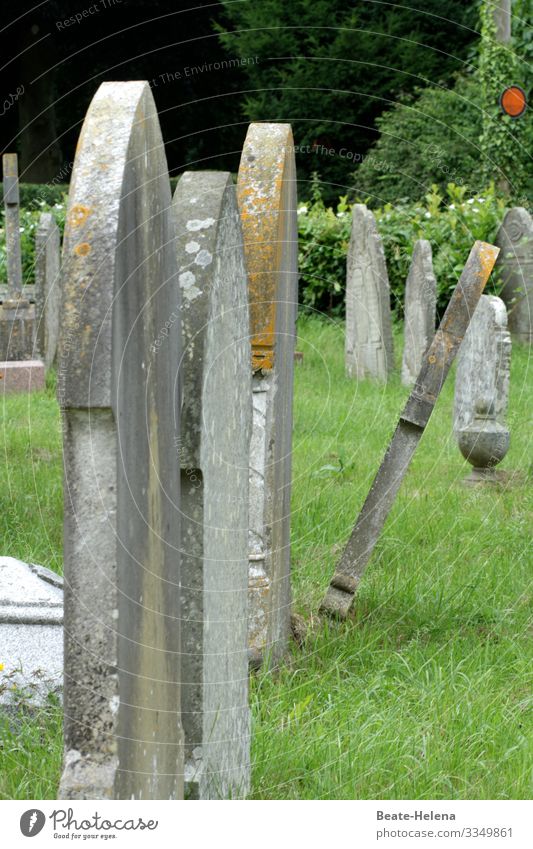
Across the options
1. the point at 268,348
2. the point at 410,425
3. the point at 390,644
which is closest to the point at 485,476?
the point at 410,425

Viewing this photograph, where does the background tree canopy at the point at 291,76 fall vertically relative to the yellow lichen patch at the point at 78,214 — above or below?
above

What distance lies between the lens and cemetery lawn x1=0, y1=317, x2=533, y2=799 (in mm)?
2963

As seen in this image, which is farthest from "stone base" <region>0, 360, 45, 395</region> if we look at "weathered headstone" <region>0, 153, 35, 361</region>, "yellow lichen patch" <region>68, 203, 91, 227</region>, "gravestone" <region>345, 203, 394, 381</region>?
"yellow lichen patch" <region>68, 203, 91, 227</region>

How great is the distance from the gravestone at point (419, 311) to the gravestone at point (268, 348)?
6481 mm

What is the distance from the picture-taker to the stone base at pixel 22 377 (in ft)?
29.9

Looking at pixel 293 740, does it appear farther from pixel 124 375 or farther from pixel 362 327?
pixel 362 327

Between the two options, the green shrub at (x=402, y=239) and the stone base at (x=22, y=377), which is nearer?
the stone base at (x=22, y=377)

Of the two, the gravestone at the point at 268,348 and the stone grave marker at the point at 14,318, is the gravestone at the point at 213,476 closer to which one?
the gravestone at the point at 268,348

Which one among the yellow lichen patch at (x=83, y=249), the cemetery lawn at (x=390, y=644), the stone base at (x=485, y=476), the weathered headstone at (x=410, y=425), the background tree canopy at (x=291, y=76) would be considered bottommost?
the cemetery lawn at (x=390, y=644)

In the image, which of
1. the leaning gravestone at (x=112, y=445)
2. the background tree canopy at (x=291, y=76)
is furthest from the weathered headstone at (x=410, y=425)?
the background tree canopy at (x=291, y=76)

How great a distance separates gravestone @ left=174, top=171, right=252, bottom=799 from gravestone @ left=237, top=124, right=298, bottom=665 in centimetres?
86

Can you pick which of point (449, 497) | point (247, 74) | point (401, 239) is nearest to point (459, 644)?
point (449, 497)

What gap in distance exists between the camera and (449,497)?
248 inches

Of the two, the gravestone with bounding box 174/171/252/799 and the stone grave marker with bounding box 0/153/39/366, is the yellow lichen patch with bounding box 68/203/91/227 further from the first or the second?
the stone grave marker with bounding box 0/153/39/366
